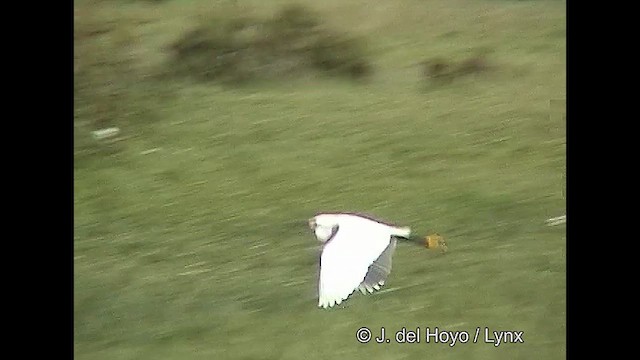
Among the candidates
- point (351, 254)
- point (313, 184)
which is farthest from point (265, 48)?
point (351, 254)

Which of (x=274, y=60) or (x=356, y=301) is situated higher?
(x=274, y=60)

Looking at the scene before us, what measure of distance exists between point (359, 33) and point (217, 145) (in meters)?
0.35

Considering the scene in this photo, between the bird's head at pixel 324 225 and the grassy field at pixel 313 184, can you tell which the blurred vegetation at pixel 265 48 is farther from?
the bird's head at pixel 324 225

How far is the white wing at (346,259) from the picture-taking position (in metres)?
1.35

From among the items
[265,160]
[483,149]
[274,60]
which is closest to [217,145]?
[265,160]

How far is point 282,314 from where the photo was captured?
1354 mm

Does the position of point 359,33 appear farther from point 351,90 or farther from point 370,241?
point 370,241

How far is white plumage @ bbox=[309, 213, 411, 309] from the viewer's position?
53.0 inches

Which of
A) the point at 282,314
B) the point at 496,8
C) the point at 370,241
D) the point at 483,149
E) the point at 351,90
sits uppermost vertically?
the point at 496,8

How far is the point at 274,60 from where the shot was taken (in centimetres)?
140

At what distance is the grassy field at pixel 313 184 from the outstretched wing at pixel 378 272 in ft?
0.05

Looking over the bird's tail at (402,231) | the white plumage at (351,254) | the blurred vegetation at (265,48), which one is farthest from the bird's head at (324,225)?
the blurred vegetation at (265,48)

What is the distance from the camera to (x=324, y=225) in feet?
4.48

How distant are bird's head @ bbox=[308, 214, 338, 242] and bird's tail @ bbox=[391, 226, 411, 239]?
0.11 m
